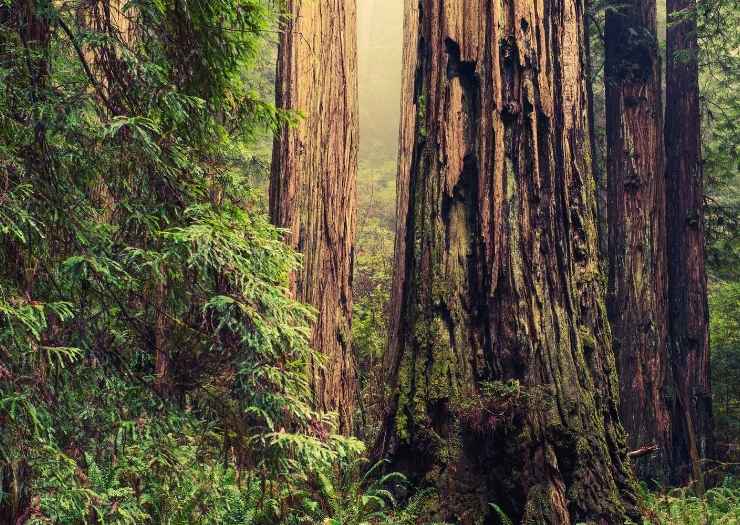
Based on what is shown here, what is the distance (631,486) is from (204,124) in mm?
3491

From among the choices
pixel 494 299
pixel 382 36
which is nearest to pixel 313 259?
pixel 494 299

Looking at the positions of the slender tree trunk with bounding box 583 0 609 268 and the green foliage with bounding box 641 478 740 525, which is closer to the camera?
the green foliage with bounding box 641 478 740 525

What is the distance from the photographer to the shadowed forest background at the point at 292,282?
315 centimetres

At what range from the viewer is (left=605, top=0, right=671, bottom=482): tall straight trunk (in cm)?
872

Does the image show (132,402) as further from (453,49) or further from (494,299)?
(453,49)

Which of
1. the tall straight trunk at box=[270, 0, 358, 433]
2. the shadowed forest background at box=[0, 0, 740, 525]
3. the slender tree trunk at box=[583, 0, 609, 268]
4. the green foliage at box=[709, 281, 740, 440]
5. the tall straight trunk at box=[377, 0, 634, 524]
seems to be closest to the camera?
the shadowed forest background at box=[0, 0, 740, 525]

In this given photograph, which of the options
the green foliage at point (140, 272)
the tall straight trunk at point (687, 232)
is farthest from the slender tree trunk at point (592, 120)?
the green foliage at point (140, 272)

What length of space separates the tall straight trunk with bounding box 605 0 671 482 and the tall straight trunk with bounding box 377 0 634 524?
180 inches

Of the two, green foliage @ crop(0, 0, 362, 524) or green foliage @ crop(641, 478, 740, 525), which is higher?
green foliage @ crop(0, 0, 362, 524)

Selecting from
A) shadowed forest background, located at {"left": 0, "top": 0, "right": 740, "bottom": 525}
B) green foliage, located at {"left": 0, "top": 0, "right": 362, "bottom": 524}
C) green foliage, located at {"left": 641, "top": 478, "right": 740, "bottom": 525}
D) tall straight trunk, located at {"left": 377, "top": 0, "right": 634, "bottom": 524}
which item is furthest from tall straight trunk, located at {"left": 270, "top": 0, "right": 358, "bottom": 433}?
green foliage, located at {"left": 641, "top": 478, "right": 740, "bottom": 525}

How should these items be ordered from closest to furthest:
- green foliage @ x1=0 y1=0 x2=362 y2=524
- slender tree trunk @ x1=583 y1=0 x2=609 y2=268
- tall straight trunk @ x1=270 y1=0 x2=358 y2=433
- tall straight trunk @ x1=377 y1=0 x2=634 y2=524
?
green foliage @ x1=0 y1=0 x2=362 y2=524 → tall straight trunk @ x1=377 y1=0 x2=634 y2=524 → tall straight trunk @ x1=270 y1=0 x2=358 y2=433 → slender tree trunk @ x1=583 y1=0 x2=609 y2=268

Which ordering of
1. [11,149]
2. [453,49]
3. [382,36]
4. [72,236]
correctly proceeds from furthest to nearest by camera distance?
[382,36] → [453,49] → [72,236] → [11,149]

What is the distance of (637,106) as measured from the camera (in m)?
9.31

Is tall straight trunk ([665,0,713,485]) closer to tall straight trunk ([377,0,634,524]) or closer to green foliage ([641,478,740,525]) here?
green foliage ([641,478,740,525])
